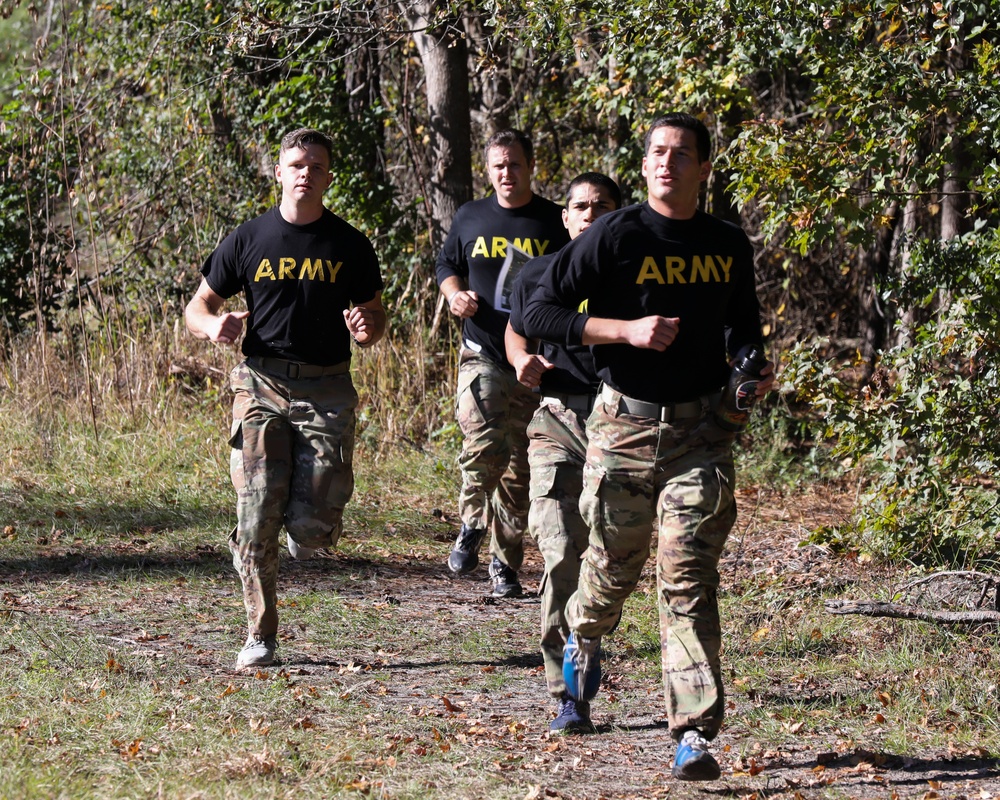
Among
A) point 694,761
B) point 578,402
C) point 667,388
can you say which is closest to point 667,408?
point 667,388

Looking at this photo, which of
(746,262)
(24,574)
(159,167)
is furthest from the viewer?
(159,167)

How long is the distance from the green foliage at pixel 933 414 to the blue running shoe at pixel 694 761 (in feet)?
10.1

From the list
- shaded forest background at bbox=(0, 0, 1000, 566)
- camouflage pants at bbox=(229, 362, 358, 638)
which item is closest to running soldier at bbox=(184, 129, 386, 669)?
camouflage pants at bbox=(229, 362, 358, 638)

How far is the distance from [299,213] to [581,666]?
220 cm

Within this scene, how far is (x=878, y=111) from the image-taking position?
6.83m

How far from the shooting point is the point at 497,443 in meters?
6.57

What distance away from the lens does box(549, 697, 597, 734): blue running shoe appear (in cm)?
466

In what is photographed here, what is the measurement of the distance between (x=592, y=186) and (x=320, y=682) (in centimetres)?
225

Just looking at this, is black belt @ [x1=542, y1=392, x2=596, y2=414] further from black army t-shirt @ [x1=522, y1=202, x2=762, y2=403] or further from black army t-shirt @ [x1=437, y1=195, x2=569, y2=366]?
black army t-shirt @ [x1=437, y1=195, x2=569, y2=366]

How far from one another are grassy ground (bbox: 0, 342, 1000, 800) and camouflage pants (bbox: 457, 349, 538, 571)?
453 mm

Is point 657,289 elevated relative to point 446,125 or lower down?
lower down

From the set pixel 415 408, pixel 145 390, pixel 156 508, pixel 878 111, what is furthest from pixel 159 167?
pixel 878 111

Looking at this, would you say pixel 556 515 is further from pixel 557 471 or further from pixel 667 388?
pixel 667 388

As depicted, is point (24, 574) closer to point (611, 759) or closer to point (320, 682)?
point (320, 682)
